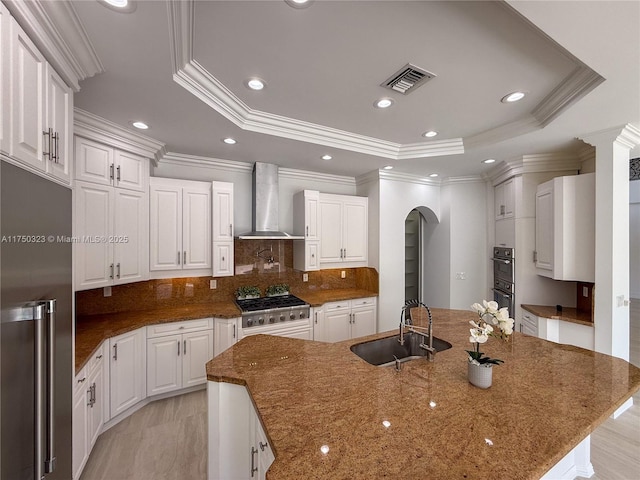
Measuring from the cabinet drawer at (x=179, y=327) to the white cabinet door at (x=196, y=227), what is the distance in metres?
0.63

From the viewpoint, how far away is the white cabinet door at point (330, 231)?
13.1ft

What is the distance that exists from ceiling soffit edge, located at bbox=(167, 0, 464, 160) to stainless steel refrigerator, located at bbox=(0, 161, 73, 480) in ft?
3.31

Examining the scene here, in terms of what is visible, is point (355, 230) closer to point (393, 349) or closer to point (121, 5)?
point (393, 349)

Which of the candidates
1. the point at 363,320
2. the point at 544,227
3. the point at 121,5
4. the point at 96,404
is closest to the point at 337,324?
the point at 363,320

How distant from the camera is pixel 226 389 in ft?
5.09

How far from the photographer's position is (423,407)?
1.29 meters

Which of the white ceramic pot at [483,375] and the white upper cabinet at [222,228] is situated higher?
the white upper cabinet at [222,228]

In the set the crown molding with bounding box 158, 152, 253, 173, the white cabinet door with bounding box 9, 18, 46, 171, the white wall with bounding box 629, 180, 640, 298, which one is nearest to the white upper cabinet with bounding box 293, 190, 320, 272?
the crown molding with bounding box 158, 152, 253, 173

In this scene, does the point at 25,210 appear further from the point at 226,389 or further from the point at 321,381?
the point at 321,381

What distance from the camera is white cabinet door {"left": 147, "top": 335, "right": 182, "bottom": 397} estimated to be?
9.20ft

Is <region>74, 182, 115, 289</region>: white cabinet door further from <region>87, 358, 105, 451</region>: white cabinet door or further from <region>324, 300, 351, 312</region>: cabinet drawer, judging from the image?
<region>324, 300, 351, 312</region>: cabinet drawer

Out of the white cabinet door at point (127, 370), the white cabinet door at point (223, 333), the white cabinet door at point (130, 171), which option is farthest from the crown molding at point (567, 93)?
the white cabinet door at point (127, 370)

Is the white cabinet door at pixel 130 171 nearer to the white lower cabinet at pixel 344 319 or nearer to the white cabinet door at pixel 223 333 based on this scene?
the white cabinet door at pixel 223 333

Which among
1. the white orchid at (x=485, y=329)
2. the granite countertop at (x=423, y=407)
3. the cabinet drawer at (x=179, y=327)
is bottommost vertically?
the cabinet drawer at (x=179, y=327)
